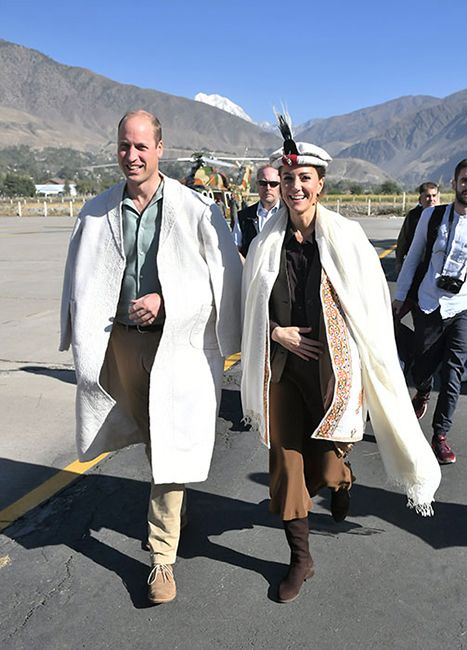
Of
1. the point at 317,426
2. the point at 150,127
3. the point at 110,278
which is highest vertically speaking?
the point at 150,127

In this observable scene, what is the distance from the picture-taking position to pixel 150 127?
9.54 feet

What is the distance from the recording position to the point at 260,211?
593 cm

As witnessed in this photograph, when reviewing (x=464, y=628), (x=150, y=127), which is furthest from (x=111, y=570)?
(x=150, y=127)

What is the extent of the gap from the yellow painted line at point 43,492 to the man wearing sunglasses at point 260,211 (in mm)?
2285

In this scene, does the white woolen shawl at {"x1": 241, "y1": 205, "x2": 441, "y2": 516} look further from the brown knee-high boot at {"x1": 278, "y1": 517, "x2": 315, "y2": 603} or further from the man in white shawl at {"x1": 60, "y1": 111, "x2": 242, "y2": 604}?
the brown knee-high boot at {"x1": 278, "y1": 517, "x2": 315, "y2": 603}

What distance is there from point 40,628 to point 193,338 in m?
1.39

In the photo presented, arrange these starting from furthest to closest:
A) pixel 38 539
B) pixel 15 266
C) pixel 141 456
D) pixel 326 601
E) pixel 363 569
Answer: pixel 15 266 → pixel 141 456 → pixel 38 539 → pixel 363 569 → pixel 326 601

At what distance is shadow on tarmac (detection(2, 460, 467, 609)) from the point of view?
3.25 metres

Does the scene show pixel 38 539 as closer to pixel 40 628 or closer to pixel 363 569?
pixel 40 628

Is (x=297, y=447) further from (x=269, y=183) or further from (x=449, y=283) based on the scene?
(x=269, y=183)

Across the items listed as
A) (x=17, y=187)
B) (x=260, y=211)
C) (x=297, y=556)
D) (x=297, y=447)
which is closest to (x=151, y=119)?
(x=297, y=447)

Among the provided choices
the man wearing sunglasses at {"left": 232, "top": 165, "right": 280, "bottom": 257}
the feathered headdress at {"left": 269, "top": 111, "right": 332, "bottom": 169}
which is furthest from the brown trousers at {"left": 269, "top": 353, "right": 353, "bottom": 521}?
the man wearing sunglasses at {"left": 232, "top": 165, "right": 280, "bottom": 257}

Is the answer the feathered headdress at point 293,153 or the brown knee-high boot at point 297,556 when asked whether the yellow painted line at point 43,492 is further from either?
the feathered headdress at point 293,153

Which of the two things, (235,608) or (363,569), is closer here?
(235,608)
